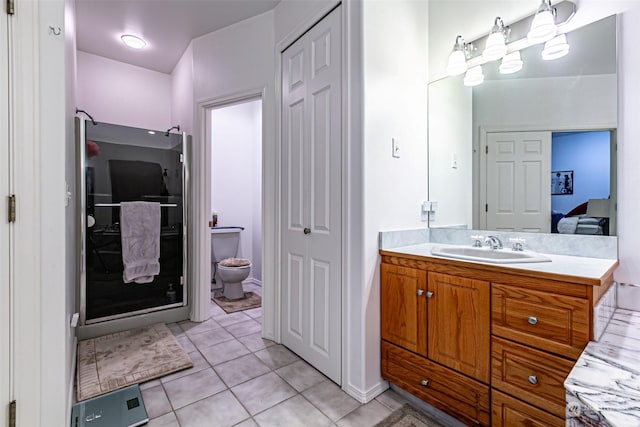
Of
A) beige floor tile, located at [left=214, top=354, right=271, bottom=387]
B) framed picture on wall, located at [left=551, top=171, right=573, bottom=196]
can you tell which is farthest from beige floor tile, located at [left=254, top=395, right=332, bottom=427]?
framed picture on wall, located at [left=551, top=171, right=573, bottom=196]

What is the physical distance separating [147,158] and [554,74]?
2974mm

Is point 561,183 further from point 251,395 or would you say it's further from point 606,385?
point 251,395

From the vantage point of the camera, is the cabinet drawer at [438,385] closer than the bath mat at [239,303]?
Yes

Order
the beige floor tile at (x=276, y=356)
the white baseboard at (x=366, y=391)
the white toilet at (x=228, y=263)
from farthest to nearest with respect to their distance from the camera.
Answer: the white toilet at (x=228, y=263), the beige floor tile at (x=276, y=356), the white baseboard at (x=366, y=391)

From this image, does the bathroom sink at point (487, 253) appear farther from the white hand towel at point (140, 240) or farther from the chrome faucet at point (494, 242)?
the white hand towel at point (140, 240)

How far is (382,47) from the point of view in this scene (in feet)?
5.79

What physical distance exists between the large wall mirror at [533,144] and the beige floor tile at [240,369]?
60.5 inches

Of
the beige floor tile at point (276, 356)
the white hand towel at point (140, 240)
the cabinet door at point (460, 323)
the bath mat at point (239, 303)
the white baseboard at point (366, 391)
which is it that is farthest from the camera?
the bath mat at point (239, 303)

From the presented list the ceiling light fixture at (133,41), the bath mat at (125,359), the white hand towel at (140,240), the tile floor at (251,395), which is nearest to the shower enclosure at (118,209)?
the white hand towel at (140,240)

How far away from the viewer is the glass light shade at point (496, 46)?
1.73 m

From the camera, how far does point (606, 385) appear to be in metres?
0.80

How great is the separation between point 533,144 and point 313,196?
4.32ft

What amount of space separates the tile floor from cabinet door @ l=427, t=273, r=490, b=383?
463 millimetres
